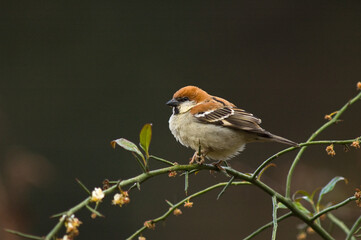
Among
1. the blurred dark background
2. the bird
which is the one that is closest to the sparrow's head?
the bird

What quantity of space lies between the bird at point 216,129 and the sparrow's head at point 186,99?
0.02 metres

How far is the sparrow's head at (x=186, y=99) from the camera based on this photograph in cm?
321

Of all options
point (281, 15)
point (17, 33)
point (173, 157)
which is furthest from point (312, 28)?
point (17, 33)

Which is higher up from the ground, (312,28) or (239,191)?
(312,28)

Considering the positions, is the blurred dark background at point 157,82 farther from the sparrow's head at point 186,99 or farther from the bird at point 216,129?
the bird at point 216,129

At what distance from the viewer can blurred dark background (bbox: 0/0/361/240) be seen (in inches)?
252

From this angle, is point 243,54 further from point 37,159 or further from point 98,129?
point 37,159

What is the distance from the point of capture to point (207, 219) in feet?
20.0

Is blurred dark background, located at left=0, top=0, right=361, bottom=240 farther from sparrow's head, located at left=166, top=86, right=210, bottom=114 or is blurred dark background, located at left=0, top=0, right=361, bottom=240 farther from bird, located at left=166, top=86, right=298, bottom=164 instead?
bird, located at left=166, top=86, right=298, bottom=164

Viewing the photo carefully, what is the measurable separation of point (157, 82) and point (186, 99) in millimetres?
4300

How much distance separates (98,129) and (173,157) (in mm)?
1074

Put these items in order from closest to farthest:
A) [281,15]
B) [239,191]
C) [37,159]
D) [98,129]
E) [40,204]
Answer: [37,159] < [239,191] < [40,204] < [98,129] < [281,15]

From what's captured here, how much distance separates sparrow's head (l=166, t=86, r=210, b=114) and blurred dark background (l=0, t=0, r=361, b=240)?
111 inches

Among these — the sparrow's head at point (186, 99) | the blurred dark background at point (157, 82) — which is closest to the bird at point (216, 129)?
the sparrow's head at point (186, 99)
